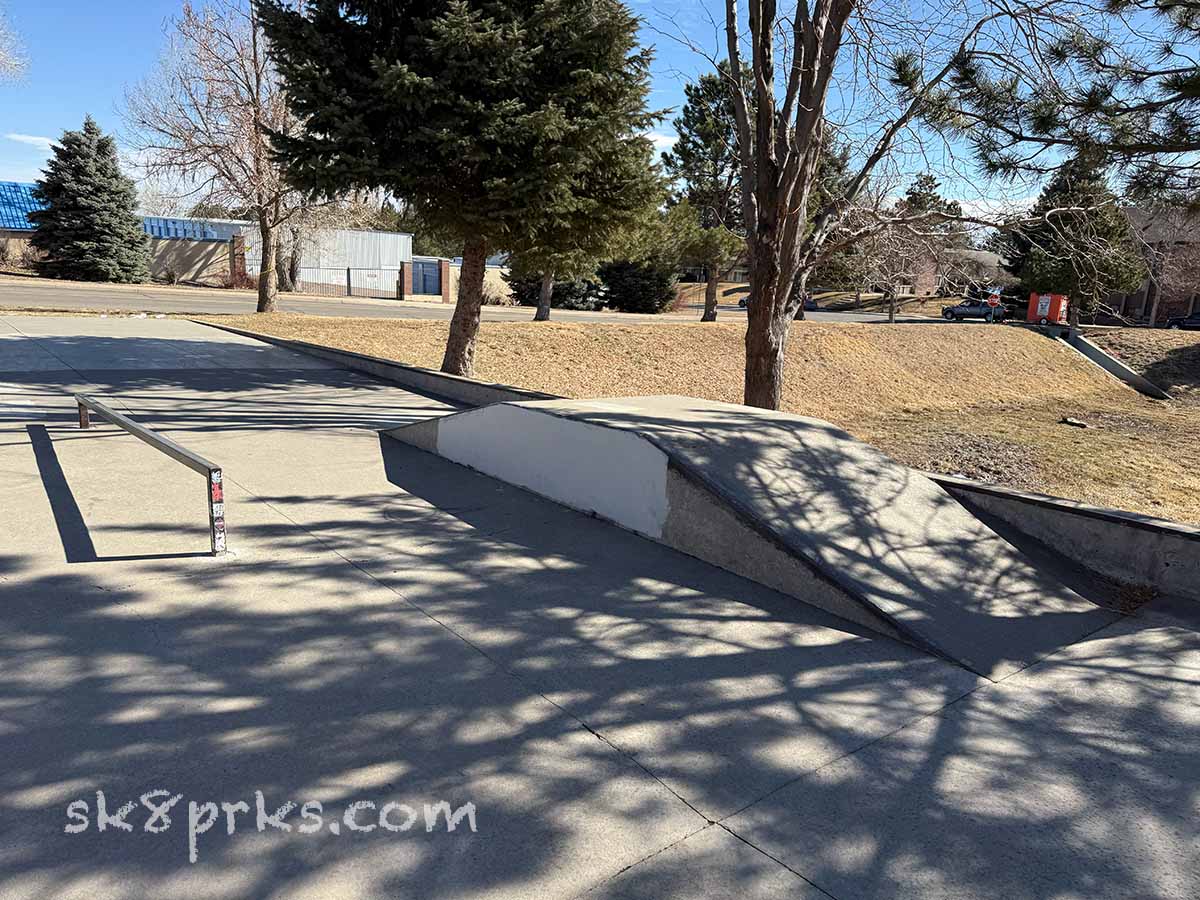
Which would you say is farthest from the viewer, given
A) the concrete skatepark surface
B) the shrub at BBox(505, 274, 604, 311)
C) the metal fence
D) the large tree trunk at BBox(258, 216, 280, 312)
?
the metal fence

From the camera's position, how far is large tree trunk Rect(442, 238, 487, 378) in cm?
1315

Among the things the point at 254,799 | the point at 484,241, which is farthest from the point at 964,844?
the point at 484,241

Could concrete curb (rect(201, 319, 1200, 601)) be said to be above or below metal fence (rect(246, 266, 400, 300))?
below

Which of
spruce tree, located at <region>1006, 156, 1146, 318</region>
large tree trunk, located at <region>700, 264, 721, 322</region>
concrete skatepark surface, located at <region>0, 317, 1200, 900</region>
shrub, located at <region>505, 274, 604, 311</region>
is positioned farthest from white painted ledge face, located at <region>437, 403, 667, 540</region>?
shrub, located at <region>505, 274, 604, 311</region>

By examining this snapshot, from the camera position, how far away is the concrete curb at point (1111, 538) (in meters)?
5.18

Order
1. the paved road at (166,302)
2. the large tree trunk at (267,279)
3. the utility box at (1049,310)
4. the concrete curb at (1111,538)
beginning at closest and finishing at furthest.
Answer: the concrete curb at (1111,538) → the large tree trunk at (267,279) → the paved road at (166,302) → the utility box at (1049,310)

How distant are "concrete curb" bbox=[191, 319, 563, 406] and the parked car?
4565 centimetres

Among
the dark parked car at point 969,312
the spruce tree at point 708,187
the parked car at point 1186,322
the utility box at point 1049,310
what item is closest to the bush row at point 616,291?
the spruce tree at point 708,187

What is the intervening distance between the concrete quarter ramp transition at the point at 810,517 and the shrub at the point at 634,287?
111 ft

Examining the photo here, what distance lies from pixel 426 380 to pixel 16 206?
4395 centimetres

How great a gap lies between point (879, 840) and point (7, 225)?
5193cm

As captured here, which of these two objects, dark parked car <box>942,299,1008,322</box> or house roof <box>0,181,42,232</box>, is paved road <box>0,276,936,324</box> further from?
dark parked car <box>942,299,1008,322</box>

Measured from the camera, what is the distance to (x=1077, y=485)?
11.4 m

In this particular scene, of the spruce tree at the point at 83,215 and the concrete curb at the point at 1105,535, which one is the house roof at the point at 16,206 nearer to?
the spruce tree at the point at 83,215
